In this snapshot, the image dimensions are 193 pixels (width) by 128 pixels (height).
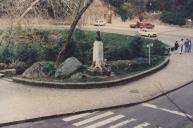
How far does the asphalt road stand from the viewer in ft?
67.8

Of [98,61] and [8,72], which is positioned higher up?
[98,61]

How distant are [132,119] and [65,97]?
16.2ft

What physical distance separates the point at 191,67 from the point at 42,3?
13.3 meters

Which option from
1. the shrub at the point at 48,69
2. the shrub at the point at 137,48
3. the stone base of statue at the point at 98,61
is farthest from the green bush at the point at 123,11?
the stone base of statue at the point at 98,61

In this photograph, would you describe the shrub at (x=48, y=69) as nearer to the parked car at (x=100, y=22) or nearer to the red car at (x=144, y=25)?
the parked car at (x=100, y=22)

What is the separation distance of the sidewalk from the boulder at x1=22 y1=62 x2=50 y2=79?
4.24 feet

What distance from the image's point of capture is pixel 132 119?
2178 centimetres

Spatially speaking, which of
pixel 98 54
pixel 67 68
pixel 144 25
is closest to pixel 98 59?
pixel 98 54

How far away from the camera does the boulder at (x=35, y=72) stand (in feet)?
95.3

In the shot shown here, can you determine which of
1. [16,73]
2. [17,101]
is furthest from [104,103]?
[16,73]

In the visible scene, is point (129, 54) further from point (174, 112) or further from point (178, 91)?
point (174, 112)

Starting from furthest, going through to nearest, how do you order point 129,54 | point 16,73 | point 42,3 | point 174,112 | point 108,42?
1. point 108,42
2. point 129,54
3. point 42,3
4. point 16,73
5. point 174,112

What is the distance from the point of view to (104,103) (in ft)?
79.2

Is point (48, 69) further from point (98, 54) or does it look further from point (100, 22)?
point (100, 22)
